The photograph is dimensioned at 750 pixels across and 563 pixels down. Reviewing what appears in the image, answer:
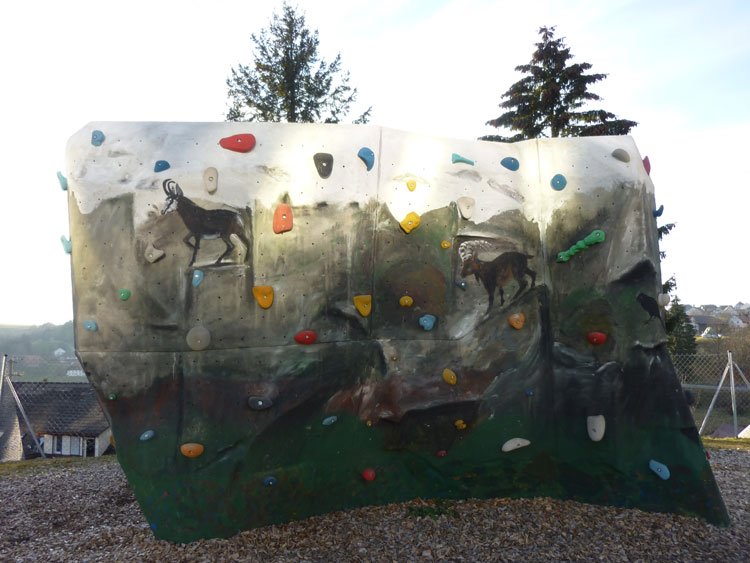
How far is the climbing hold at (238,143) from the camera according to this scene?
4266 millimetres

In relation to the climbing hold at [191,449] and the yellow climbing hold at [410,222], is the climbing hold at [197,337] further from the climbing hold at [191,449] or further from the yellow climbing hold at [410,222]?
the yellow climbing hold at [410,222]

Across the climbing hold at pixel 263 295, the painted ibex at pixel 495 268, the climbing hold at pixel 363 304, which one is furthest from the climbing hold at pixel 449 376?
the climbing hold at pixel 263 295

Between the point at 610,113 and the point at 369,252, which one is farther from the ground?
the point at 610,113

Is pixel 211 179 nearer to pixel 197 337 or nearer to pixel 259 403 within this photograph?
pixel 197 337

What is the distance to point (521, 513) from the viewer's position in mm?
4609

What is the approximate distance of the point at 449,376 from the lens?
466 centimetres

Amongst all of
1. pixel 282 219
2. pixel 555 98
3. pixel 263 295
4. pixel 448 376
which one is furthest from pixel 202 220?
pixel 555 98

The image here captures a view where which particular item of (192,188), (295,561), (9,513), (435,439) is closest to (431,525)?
(435,439)

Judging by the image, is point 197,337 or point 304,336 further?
point 304,336

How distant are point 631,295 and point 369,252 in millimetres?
2676

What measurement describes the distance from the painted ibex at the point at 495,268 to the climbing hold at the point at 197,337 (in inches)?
97.0

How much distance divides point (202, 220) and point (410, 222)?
189cm

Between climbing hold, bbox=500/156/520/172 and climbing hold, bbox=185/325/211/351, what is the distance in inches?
131

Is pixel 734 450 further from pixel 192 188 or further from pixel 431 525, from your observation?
pixel 192 188
